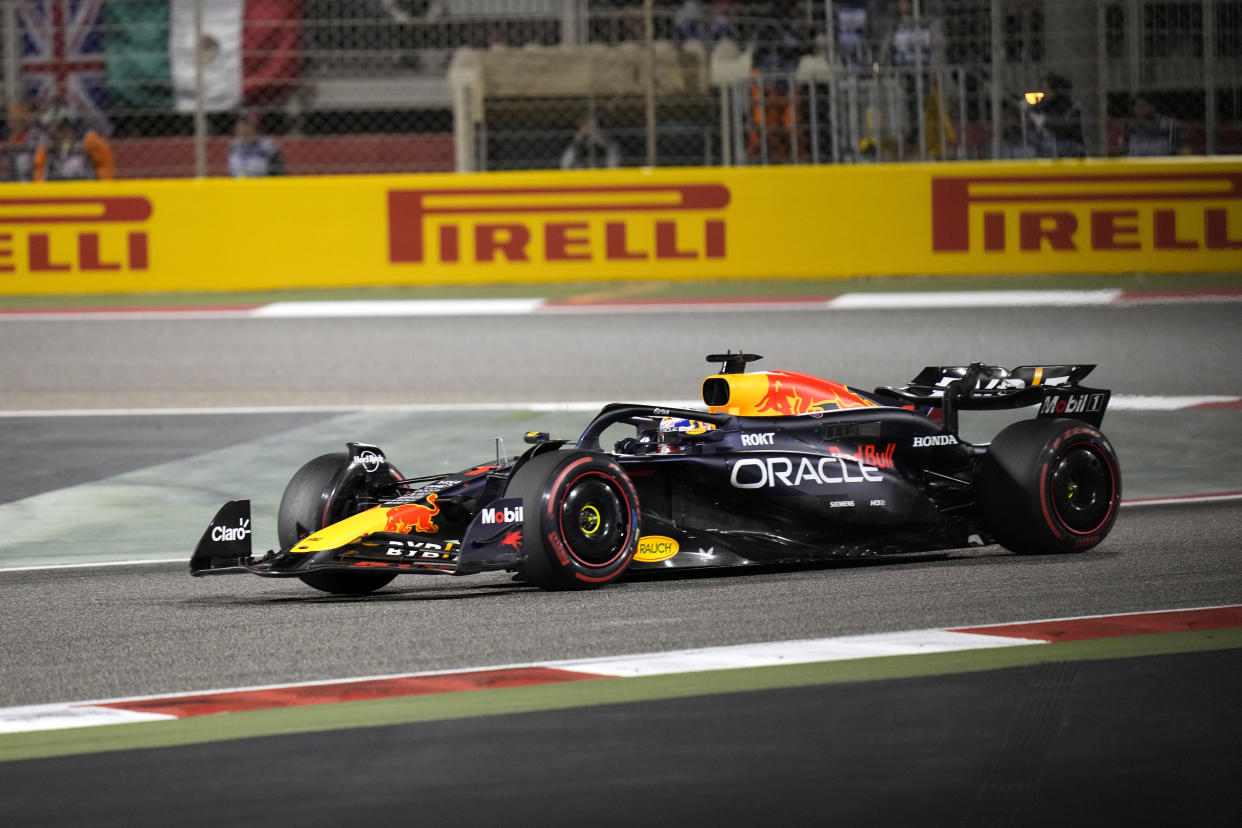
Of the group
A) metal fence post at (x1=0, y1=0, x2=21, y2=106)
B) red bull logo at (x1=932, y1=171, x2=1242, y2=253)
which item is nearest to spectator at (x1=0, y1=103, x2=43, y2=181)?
metal fence post at (x1=0, y1=0, x2=21, y2=106)

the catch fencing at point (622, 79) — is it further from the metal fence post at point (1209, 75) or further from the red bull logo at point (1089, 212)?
the red bull logo at point (1089, 212)

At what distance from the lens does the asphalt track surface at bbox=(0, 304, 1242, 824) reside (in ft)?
13.8

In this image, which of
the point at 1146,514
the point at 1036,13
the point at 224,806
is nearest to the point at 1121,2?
the point at 1036,13

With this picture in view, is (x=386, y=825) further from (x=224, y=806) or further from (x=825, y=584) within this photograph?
(x=825, y=584)

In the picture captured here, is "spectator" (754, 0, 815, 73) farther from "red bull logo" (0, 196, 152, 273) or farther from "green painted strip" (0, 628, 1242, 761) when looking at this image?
"green painted strip" (0, 628, 1242, 761)

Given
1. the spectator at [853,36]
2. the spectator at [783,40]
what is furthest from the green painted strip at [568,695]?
the spectator at [783,40]

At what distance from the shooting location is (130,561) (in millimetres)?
7855

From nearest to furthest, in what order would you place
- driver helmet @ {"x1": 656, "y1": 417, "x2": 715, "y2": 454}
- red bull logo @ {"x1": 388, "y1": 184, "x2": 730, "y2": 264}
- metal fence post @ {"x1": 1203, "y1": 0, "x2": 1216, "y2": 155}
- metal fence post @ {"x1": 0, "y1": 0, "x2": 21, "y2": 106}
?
driver helmet @ {"x1": 656, "y1": 417, "x2": 715, "y2": 454} → metal fence post @ {"x1": 1203, "y1": 0, "x2": 1216, "y2": 155} → red bull logo @ {"x1": 388, "y1": 184, "x2": 730, "y2": 264} → metal fence post @ {"x1": 0, "y1": 0, "x2": 21, "y2": 106}

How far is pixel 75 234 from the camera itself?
690 inches

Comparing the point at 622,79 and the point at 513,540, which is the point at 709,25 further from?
the point at 513,540

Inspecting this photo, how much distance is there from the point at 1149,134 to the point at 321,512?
38.4 feet

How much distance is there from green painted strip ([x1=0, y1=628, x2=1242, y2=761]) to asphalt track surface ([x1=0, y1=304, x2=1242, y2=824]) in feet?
0.35

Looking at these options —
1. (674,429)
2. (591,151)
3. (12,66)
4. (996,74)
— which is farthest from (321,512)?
(12,66)

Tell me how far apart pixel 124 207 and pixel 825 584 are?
12114 millimetres
